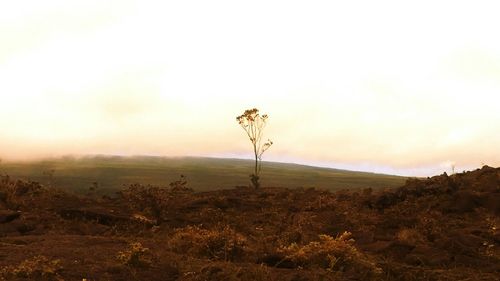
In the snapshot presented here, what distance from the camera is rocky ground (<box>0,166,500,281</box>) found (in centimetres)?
1079

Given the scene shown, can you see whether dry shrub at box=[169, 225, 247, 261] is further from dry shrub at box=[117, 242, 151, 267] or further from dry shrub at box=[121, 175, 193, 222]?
dry shrub at box=[121, 175, 193, 222]

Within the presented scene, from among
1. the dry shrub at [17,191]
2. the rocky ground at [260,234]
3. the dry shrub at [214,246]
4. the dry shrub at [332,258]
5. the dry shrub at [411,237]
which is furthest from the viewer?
the dry shrub at [17,191]

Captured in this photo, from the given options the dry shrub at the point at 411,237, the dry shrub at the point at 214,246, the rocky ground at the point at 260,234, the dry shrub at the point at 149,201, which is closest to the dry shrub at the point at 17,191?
the rocky ground at the point at 260,234

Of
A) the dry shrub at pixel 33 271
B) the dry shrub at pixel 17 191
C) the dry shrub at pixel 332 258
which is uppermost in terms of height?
the dry shrub at pixel 17 191

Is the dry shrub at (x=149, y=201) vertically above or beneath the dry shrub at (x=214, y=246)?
above

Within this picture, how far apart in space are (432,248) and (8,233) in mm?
12712

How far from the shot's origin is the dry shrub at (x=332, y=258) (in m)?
11.2

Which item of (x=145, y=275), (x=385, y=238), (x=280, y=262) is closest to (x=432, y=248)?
(x=385, y=238)

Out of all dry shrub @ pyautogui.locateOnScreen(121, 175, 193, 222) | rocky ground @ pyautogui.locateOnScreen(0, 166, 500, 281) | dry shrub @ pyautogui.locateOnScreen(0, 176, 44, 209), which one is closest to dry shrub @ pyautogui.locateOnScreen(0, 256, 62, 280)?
rocky ground @ pyautogui.locateOnScreen(0, 166, 500, 281)

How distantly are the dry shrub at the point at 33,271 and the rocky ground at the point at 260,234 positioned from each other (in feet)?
0.07

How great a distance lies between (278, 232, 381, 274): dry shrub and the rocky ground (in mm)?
24

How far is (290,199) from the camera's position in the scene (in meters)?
27.0

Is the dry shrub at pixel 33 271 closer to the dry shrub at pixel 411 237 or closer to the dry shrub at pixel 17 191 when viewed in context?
the dry shrub at pixel 411 237

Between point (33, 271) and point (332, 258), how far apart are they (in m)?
6.22
